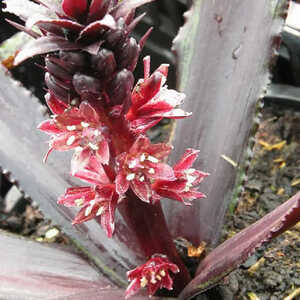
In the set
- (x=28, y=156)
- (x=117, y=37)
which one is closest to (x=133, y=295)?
(x=28, y=156)

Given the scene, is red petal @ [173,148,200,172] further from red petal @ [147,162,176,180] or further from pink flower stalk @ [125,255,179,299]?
pink flower stalk @ [125,255,179,299]

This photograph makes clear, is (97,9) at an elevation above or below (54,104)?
above

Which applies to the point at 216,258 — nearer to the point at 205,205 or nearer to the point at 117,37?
the point at 205,205

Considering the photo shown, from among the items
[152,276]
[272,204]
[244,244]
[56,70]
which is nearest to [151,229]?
[152,276]

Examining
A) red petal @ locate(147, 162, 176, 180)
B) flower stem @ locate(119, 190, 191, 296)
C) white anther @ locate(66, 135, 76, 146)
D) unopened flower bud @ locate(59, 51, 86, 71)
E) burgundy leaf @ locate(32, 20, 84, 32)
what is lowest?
flower stem @ locate(119, 190, 191, 296)

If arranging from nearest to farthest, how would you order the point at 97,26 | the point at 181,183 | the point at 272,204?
the point at 97,26 < the point at 181,183 < the point at 272,204

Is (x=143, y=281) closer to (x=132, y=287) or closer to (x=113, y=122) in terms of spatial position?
(x=132, y=287)

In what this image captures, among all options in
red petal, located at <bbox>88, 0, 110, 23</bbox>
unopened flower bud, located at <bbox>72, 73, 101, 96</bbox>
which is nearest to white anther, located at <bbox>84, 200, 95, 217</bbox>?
unopened flower bud, located at <bbox>72, 73, 101, 96</bbox>
